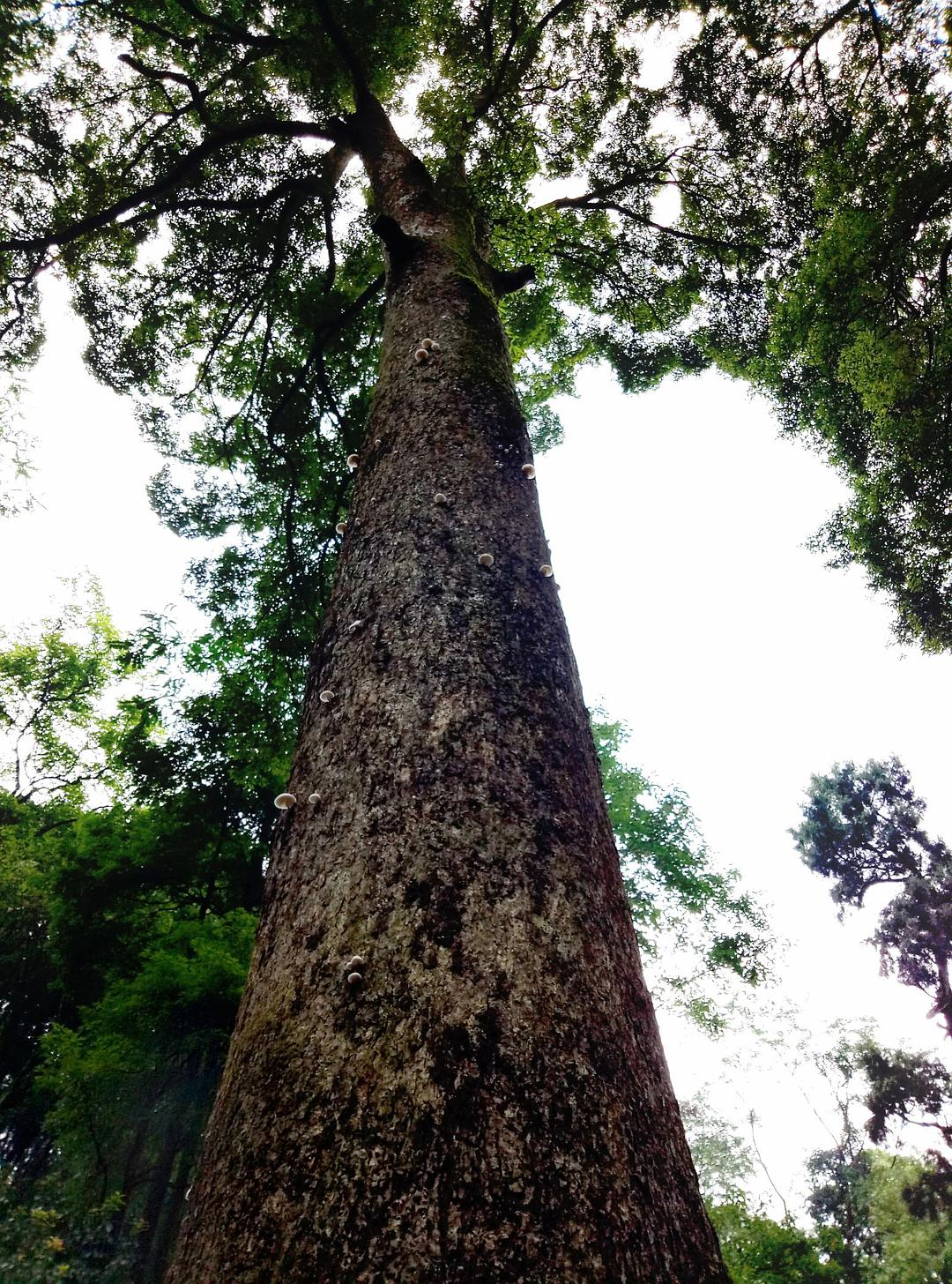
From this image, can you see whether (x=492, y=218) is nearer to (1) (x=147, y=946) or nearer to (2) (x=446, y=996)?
(2) (x=446, y=996)

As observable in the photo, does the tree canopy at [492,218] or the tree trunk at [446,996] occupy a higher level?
the tree canopy at [492,218]

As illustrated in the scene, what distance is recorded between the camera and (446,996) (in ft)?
3.83

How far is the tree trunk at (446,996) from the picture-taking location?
0.94 metres

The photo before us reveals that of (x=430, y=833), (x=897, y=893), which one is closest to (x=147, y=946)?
(x=430, y=833)

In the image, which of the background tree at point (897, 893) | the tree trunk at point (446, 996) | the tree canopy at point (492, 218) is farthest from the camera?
the background tree at point (897, 893)

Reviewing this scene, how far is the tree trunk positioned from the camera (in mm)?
936

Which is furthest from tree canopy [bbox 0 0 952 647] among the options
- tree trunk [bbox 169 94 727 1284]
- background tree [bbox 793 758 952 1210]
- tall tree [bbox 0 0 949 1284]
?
background tree [bbox 793 758 952 1210]

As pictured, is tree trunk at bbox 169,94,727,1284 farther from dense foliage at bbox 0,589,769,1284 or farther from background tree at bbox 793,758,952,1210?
background tree at bbox 793,758,952,1210

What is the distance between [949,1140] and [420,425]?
946 inches

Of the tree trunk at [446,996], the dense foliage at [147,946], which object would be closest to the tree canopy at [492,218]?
the dense foliage at [147,946]

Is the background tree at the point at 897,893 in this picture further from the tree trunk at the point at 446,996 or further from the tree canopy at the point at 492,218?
the tree trunk at the point at 446,996

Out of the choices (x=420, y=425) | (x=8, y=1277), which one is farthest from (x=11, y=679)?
(x=420, y=425)

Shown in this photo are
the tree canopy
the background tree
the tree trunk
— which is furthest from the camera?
the background tree

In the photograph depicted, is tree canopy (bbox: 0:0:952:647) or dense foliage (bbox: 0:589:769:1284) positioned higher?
tree canopy (bbox: 0:0:952:647)
